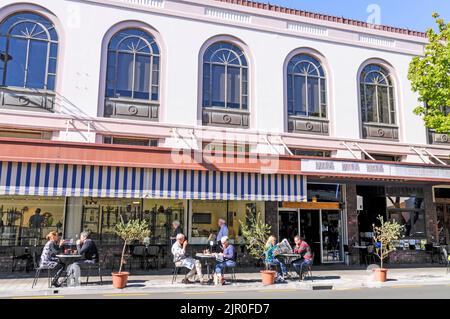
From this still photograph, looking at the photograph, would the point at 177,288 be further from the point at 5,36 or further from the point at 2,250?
the point at 5,36

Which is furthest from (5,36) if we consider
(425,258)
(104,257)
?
(425,258)

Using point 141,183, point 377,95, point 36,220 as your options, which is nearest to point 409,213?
point 377,95

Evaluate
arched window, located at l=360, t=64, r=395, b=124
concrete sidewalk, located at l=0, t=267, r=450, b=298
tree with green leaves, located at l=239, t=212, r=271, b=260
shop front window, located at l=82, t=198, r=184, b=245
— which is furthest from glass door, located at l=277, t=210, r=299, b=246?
arched window, located at l=360, t=64, r=395, b=124

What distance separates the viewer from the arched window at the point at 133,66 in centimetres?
1572

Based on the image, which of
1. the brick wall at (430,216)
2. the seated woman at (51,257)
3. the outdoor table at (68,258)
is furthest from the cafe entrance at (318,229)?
the seated woman at (51,257)

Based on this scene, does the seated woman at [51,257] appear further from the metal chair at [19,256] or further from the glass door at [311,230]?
the glass door at [311,230]

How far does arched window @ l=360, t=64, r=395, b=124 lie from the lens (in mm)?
18875

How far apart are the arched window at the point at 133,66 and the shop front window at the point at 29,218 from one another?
15.1 feet

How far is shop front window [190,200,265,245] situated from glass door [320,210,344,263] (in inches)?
119

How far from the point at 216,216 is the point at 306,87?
7058mm

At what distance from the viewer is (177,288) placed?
36.8 feet

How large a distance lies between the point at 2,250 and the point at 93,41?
26.7 ft

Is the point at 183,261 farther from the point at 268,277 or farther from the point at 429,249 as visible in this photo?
the point at 429,249

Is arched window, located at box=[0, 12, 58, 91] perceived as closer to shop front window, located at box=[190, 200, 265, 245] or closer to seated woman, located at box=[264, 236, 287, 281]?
shop front window, located at box=[190, 200, 265, 245]
